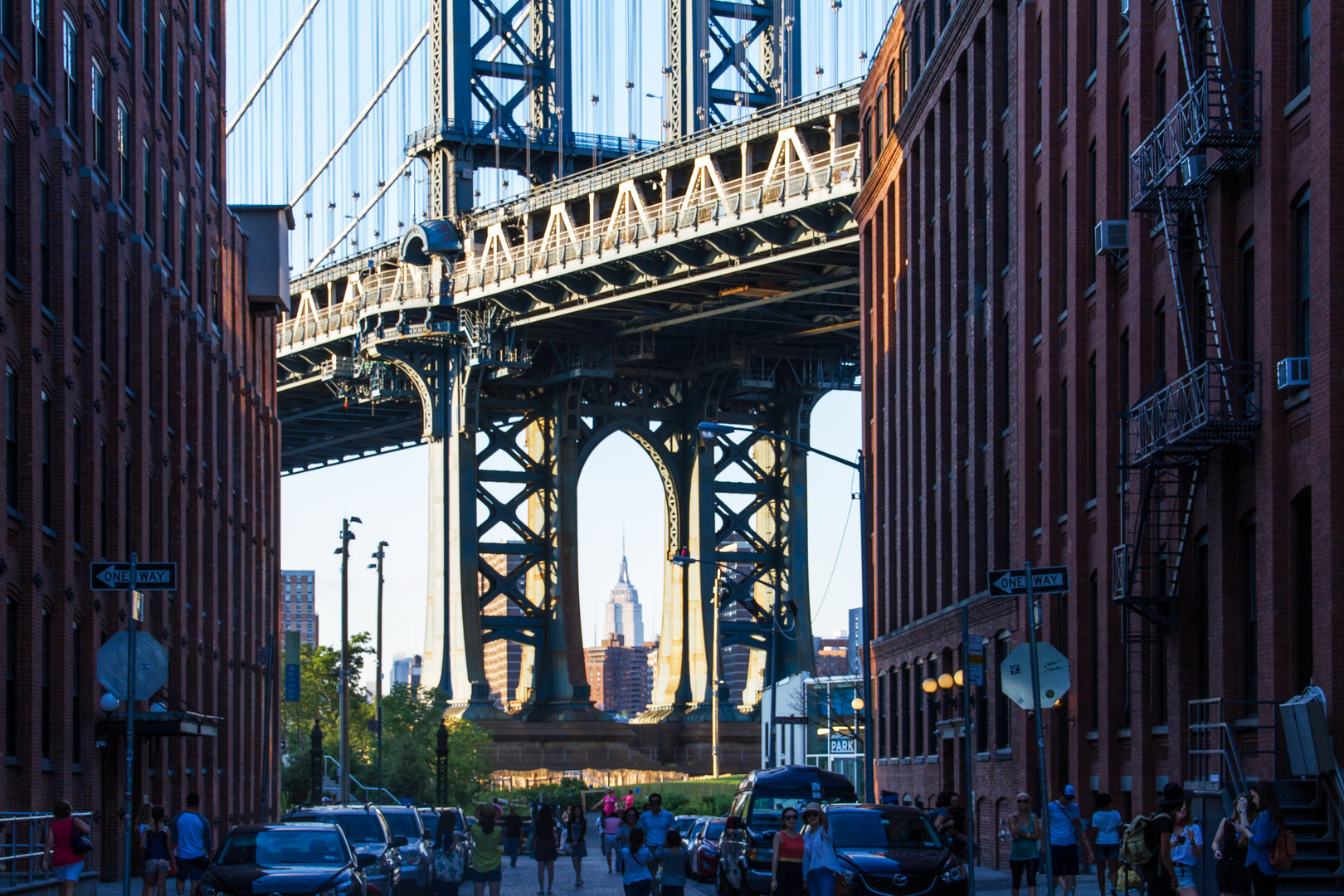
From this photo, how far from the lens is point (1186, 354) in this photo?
26.4 m

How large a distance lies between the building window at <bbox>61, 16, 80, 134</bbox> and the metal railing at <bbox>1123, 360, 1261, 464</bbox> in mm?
18418

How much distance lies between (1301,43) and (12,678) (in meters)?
19.2

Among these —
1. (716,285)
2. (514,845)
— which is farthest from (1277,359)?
(716,285)

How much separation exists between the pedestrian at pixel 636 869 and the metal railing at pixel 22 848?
6.55m

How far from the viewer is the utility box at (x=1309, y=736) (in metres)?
21.1

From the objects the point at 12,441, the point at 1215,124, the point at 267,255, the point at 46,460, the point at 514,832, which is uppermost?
the point at 267,255

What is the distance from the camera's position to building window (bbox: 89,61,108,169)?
117 ft

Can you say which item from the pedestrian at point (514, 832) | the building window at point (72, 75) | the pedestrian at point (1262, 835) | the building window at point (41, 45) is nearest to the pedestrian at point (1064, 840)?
the pedestrian at point (1262, 835)

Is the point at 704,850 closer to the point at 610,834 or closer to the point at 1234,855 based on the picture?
the point at 610,834

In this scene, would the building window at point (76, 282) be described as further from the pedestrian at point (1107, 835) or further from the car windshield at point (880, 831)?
the pedestrian at point (1107, 835)

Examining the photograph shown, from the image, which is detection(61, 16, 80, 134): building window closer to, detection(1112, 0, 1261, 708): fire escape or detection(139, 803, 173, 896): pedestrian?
detection(139, 803, 173, 896): pedestrian

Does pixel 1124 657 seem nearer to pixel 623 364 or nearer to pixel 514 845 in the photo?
pixel 514 845

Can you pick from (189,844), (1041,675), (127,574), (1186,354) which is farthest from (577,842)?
(127,574)

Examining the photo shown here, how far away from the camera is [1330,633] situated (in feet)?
70.5
